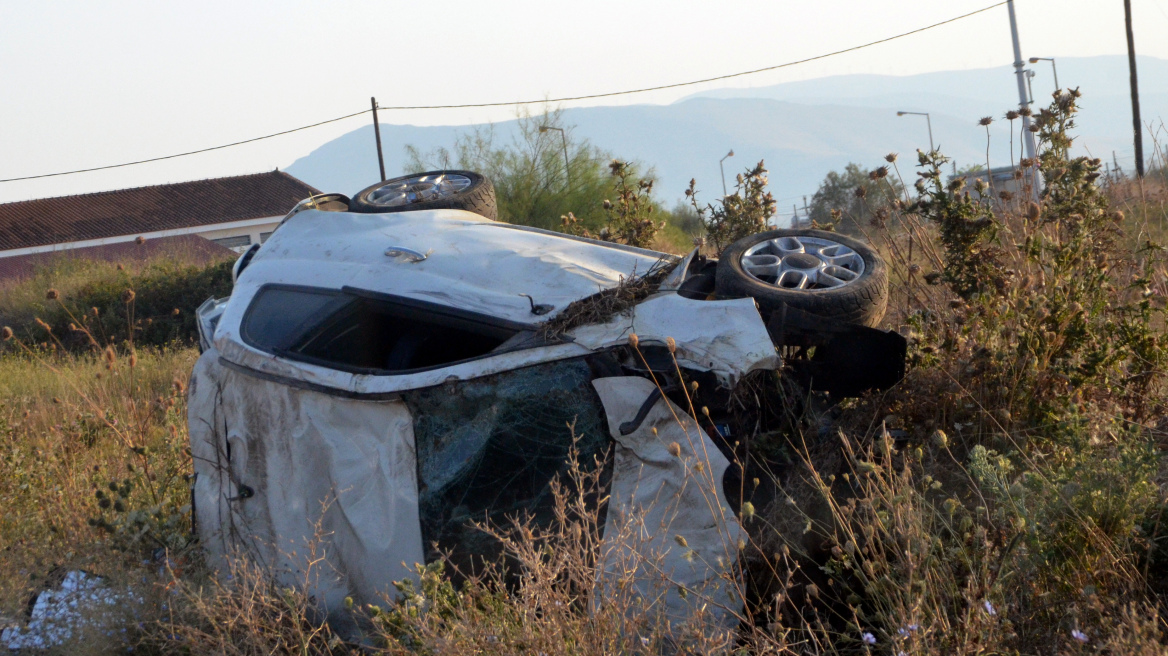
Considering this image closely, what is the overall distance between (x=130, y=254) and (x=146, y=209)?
43.7 feet

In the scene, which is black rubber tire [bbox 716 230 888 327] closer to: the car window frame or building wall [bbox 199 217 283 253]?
the car window frame

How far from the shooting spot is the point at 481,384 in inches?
134

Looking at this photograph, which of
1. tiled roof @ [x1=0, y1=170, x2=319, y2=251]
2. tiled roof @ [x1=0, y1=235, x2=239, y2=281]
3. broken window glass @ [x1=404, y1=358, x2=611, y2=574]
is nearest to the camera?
broken window glass @ [x1=404, y1=358, x2=611, y2=574]

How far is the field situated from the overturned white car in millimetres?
207

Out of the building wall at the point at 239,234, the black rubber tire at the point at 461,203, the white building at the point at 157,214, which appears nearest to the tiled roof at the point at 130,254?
the white building at the point at 157,214

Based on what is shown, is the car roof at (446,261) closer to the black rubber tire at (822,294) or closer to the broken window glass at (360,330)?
the broken window glass at (360,330)

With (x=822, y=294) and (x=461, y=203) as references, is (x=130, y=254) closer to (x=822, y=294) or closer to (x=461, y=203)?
(x=461, y=203)

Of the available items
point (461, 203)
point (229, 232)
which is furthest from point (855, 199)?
point (229, 232)

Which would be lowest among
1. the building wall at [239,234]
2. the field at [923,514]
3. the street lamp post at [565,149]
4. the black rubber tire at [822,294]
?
the field at [923,514]

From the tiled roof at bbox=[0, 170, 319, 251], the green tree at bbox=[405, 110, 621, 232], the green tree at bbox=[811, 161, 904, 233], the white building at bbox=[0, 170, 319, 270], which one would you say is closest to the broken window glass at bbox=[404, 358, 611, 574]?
the green tree at bbox=[811, 161, 904, 233]

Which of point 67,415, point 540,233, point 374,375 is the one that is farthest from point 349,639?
point 67,415

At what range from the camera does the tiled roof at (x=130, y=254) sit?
23359 mm

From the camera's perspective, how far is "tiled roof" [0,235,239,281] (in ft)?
76.6

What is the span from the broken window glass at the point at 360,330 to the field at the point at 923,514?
93 cm
